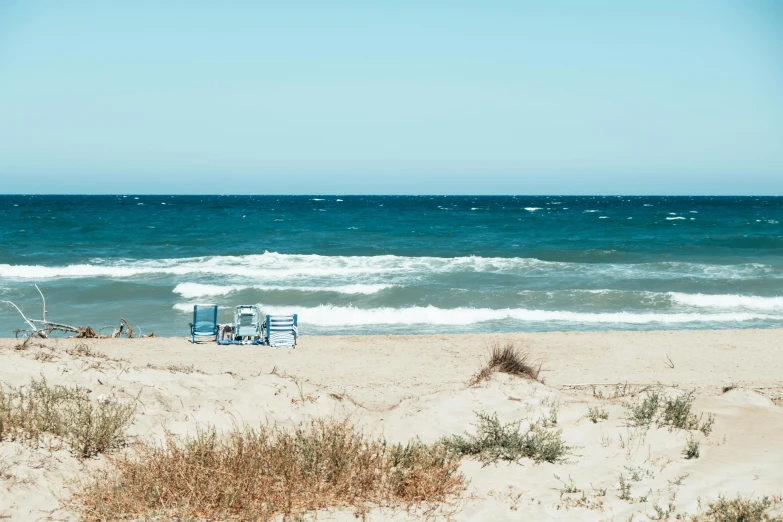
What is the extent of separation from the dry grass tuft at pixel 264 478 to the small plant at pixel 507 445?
453 mm

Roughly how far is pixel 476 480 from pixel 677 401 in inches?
97.1

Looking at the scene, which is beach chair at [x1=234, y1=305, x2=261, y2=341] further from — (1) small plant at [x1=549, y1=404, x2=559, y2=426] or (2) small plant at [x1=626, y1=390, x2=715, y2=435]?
(2) small plant at [x1=626, y1=390, x2=715, y2=435]

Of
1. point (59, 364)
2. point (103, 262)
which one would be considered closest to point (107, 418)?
point (59, 364)

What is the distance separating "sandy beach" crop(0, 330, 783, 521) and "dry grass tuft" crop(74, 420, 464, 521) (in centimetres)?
17

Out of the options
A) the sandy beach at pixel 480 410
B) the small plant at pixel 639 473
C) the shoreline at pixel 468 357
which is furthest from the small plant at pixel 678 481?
the shoreline at pixel 468 357

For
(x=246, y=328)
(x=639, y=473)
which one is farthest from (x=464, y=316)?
(x=639, y=473)

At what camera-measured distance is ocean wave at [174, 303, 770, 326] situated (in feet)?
54.4

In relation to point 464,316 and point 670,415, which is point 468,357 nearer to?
point 464,316

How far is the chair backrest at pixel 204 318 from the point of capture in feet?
43.5

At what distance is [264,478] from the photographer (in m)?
4.34

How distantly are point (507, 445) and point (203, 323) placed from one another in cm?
932

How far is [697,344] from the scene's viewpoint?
42.2 ft

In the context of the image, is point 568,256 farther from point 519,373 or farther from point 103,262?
point 519,373

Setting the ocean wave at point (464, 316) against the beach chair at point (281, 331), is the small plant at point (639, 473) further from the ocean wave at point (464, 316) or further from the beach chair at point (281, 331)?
the ocean wave at point (464, 316)
